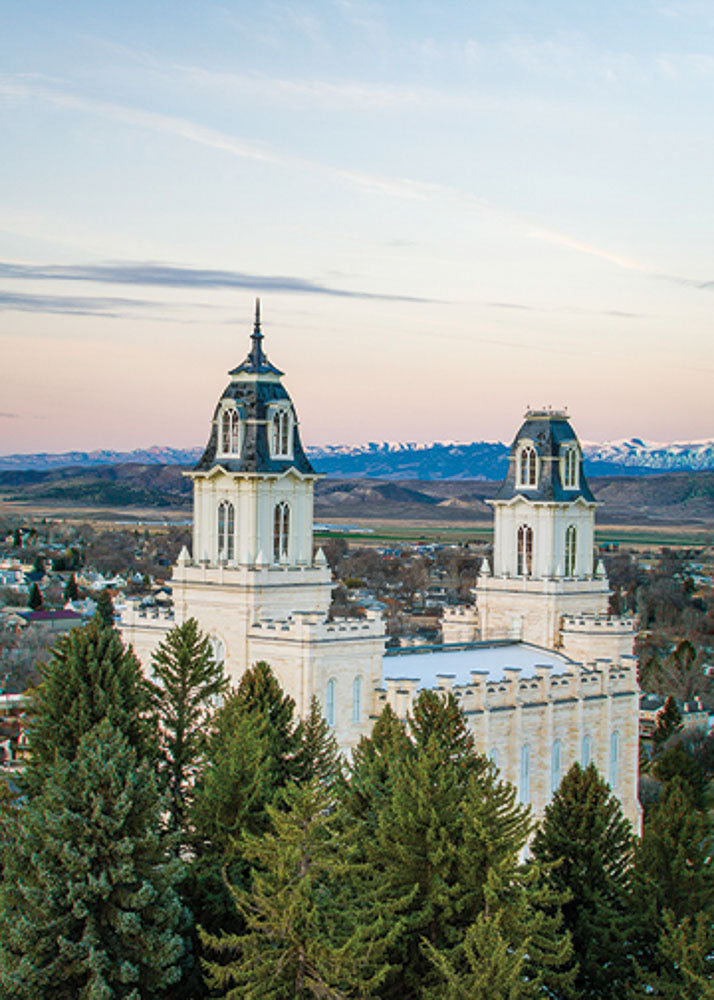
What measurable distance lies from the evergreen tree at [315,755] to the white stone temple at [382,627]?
11.7 ft

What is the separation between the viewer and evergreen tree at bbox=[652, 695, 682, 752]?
3474 inches

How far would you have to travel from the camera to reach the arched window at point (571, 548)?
59938 mm

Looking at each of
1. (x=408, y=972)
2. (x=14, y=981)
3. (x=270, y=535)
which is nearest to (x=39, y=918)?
(x=14, y=981)

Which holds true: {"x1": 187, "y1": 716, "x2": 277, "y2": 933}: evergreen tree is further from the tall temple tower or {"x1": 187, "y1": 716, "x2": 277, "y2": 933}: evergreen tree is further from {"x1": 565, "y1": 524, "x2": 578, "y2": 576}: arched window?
{"x1": 565, "y1": 524, "x2": 578, "y2": 576}: arched window

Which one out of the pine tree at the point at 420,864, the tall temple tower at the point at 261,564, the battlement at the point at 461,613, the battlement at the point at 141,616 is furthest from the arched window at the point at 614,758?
the pine tree at the point at 420,864

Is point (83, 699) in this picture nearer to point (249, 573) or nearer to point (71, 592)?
point (249, 573)

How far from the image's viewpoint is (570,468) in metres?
60.1

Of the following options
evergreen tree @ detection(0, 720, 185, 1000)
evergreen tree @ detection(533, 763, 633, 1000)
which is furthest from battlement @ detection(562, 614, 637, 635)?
evergreen tree @ detection(0, 720, 185, 1000)

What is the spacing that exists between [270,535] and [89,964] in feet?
70.1

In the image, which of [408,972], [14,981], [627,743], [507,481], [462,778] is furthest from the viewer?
[507,481]

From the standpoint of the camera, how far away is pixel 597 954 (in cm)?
3703

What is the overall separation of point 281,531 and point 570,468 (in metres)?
14.2

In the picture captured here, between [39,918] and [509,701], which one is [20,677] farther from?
[39,918]

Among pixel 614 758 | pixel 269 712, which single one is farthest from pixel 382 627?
pixel 614 758
